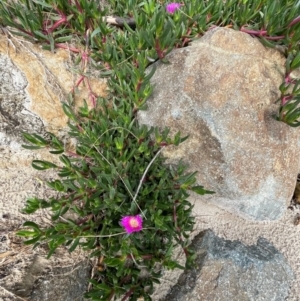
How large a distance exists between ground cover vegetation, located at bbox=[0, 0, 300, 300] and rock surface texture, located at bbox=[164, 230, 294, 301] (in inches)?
5.0

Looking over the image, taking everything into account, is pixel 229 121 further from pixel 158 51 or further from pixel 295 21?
pixel 295 21

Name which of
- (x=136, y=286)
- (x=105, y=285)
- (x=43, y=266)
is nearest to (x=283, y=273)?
(x=136, y=286)

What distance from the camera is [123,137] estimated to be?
1.60 m

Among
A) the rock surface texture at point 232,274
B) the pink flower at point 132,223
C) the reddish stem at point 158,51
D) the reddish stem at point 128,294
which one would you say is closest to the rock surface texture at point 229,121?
the reddish stem at point 158,51

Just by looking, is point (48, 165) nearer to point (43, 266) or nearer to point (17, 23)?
point (43, 266)

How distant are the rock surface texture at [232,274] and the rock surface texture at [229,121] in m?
0.19

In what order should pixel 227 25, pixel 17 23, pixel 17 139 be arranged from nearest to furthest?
pixel 17 139 → pixel 17 23 → pixel 227 25

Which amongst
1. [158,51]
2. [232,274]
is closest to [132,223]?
[232,274]

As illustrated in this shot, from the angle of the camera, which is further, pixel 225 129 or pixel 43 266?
pixel 225 129

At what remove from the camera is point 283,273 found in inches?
70.9

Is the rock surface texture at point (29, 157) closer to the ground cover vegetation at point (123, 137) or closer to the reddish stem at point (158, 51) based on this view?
the ground cover vegetation at point (123, 137)

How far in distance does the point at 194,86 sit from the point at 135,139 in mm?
383

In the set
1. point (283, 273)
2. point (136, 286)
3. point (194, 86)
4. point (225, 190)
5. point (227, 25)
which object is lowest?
point (283, 273)

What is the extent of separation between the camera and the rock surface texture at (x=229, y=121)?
1.72m
